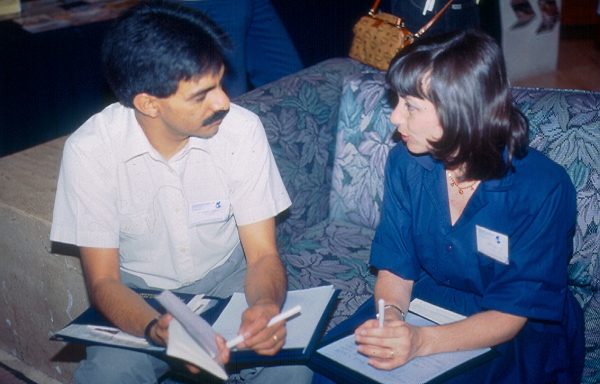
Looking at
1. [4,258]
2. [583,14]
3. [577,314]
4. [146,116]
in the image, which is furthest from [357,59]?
[583,14]

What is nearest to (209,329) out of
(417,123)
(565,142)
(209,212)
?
(209,212)

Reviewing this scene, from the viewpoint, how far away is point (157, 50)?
1.96 meters

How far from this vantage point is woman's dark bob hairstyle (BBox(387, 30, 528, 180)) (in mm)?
1788

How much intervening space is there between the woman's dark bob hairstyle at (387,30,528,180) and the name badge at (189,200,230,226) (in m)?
0.67

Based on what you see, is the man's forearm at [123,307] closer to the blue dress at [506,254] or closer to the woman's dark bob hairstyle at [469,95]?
the blue dress at [506,254]

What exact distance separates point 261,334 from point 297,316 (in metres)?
0.19

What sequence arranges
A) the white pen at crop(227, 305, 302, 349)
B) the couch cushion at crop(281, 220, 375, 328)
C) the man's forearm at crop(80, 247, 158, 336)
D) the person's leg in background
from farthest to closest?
the person's leg in background < the couch cushion at crop(281, 220, 375, 328) < the man's forearm at crop(80, 247, 158, 336) < the white pen at crop(227, 305, 302, 349)

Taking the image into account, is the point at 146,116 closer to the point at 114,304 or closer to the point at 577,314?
the point at 114,304

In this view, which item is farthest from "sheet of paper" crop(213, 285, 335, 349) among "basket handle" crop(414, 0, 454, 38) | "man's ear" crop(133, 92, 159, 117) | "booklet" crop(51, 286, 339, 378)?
→ "basket handle" crop(414, 0, 454, 38)

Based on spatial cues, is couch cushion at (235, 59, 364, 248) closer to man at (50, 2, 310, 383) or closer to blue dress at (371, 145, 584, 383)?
man at (50, 2, 310, 383)

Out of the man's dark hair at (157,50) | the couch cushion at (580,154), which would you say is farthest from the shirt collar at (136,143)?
the couch cushion at (580,154)

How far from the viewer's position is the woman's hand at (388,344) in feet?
5.82

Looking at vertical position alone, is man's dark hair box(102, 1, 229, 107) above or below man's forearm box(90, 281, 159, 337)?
above

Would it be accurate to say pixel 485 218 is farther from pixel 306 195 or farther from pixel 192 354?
pixel 306 195
